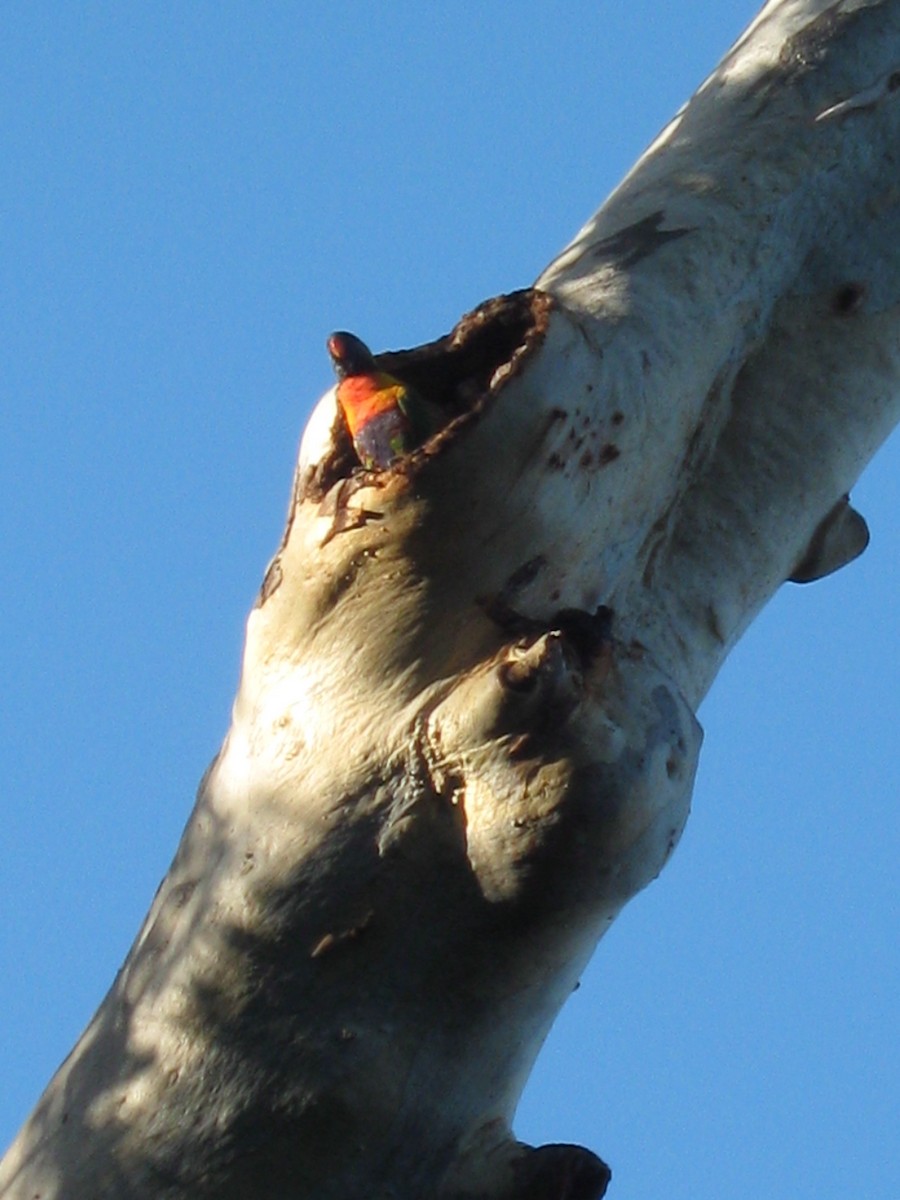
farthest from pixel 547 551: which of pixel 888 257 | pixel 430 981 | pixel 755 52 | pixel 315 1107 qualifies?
pixel 755 52

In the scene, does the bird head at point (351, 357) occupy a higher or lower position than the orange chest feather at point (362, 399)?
higher

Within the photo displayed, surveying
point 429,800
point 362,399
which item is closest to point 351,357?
point 362,399

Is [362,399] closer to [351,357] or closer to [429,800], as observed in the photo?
[351,357]

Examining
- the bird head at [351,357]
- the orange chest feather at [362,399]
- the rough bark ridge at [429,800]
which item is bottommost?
the rough bark ridge at [429,800]

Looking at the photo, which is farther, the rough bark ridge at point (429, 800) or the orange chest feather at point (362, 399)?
the orange chest feather at point (362, 399)

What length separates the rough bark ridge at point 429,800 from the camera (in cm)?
181

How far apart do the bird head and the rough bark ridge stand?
0.05 meters

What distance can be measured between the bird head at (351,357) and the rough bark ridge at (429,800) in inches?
1.9

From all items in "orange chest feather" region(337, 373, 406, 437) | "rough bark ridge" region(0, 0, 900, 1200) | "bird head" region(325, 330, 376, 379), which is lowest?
"rough bark ridge" region(0, 0, 900, 1200)

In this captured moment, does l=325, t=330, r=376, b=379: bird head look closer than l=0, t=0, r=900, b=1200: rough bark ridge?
No

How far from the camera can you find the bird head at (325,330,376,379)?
6.73 feet

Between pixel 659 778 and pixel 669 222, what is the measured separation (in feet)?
2.74

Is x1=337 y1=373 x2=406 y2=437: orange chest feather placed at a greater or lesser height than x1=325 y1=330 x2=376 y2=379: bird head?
lesser

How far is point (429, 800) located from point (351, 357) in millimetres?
527
